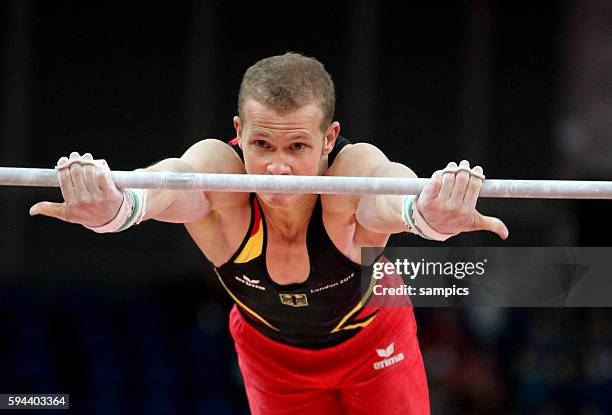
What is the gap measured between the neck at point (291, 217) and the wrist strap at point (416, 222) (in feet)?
1.60

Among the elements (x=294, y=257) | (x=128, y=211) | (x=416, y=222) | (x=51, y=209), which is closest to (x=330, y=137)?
(x=294, y=257)

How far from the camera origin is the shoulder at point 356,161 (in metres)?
3.06

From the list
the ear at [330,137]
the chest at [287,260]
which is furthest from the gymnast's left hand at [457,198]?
the chest at [287,260]

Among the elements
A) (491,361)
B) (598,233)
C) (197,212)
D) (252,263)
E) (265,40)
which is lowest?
(491,361)

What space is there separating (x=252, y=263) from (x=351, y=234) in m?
0.37

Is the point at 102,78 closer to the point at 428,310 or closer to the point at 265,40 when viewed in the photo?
the point at 265,40

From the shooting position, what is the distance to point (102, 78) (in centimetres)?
675

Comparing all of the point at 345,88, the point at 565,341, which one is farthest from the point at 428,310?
the point at 345,88

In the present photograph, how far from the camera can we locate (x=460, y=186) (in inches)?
99.7

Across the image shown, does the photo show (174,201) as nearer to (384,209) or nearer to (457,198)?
(384,209)

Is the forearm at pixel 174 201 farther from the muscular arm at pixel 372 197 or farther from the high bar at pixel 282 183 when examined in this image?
the muscular arm at pixel 372 197

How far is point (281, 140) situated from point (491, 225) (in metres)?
0.73

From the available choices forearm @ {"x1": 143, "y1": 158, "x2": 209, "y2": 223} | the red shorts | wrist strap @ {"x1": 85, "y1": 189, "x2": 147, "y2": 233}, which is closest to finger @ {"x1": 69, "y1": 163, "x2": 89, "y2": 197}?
wrist strap @ {"x1": 85, "y1": 189, "x2": 147, "y2": 233}

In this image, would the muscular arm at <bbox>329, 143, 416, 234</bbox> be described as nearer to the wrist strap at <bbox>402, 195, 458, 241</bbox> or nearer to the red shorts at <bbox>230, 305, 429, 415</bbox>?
the wrist strap at <bbox>402, 195, 458, 241</bbox>
